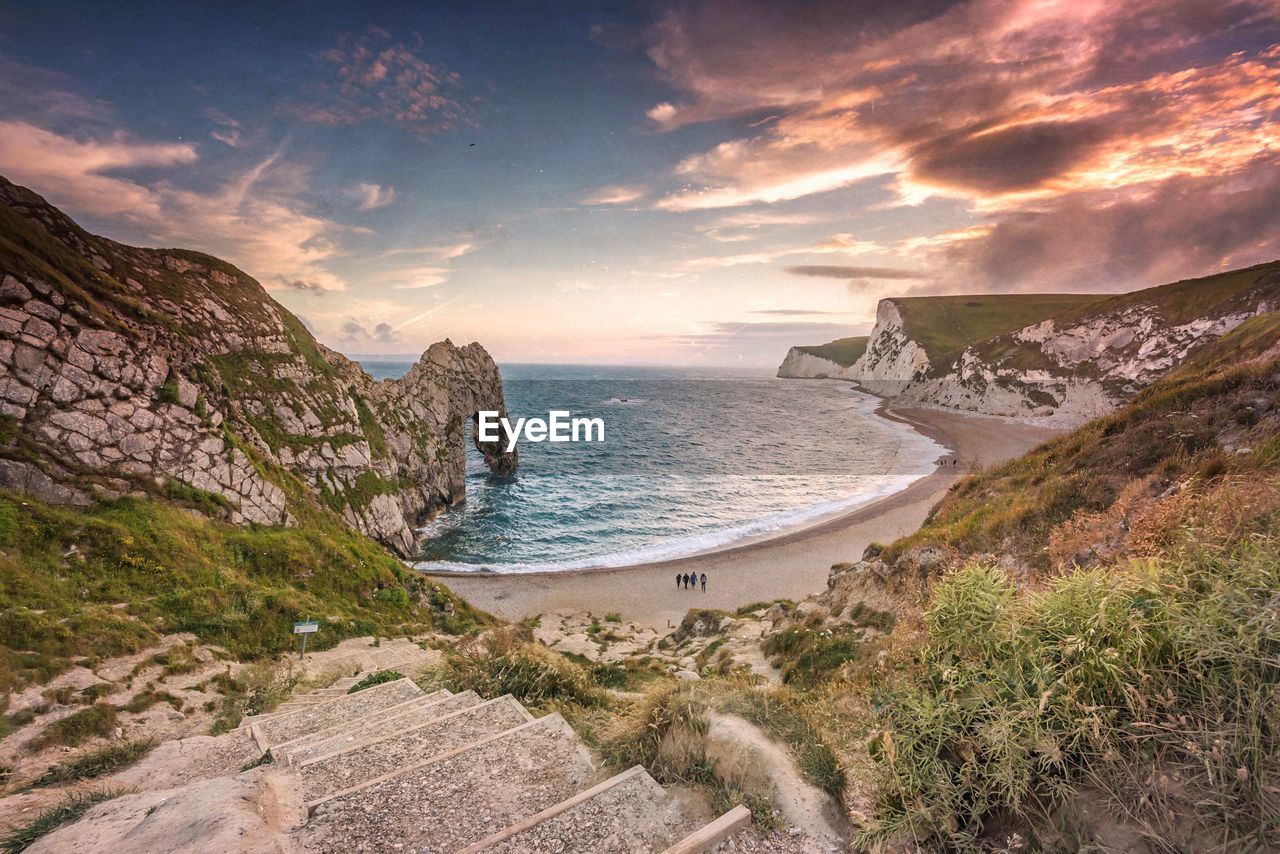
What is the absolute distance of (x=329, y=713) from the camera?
10.4 meters

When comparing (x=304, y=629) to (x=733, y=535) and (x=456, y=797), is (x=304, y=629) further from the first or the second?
(x=733, y=535)

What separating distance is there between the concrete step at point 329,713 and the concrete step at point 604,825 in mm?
6421

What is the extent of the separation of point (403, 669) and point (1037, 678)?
51.0ft

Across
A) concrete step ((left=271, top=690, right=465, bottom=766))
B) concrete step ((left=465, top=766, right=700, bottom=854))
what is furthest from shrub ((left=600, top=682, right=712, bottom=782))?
concrete step ((left=271, top=690, right=465, bottom=766))

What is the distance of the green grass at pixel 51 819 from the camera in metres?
5.40

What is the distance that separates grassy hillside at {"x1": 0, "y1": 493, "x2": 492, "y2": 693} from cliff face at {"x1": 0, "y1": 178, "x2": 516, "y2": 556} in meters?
1.77

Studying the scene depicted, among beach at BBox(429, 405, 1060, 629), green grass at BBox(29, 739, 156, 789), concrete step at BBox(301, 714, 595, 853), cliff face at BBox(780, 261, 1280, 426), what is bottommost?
beach at BBox(429, 405, 1060, 629)

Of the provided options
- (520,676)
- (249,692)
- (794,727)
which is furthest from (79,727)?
(794,727)

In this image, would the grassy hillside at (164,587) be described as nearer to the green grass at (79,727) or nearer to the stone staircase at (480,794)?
the green grass at (79,727)

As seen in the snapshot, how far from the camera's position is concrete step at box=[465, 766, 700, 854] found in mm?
5109

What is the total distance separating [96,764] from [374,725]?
4414mm

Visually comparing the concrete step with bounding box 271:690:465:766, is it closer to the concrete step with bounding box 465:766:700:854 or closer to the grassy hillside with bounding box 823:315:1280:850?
the concrete step with bounding box 465:766:700:854

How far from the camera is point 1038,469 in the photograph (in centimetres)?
1608

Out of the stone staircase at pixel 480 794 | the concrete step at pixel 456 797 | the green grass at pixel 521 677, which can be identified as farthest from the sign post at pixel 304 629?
the concrete step at pixel 456 797
